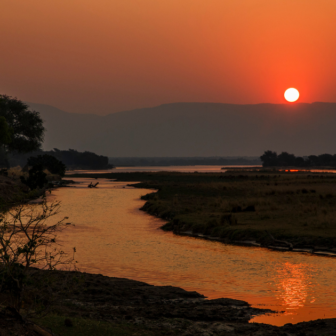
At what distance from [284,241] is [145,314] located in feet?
53.2

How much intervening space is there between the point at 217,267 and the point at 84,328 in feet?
38.0

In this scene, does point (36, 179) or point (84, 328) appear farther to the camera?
point (36, 179)

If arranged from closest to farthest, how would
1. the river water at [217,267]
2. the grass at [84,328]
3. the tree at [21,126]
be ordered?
the grass at [84,328] → the river water at [217,267] → the tree at [21,126]

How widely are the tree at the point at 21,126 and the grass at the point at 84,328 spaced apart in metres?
93.7

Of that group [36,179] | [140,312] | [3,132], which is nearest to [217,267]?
[140,312]

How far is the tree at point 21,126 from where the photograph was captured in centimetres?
10075

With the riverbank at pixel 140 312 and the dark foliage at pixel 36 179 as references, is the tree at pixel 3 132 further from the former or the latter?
the riverbank at pixel 140 312

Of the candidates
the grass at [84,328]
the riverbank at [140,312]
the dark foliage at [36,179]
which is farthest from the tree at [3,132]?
the grass at [84,328]

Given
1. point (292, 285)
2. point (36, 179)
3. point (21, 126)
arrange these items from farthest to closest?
point (21, 126) < point (36, 179) < point (292, 285)

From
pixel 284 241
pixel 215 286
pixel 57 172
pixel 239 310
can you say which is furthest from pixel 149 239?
pixel 57 172

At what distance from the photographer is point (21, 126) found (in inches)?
3974

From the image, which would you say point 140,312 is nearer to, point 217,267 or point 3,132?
point 217,267

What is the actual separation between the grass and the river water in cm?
430

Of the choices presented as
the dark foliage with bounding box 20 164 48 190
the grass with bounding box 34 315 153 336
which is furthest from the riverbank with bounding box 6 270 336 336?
the dark foliage with bounding box 20 164 48 190
